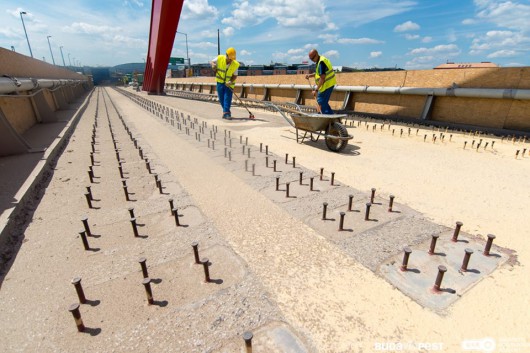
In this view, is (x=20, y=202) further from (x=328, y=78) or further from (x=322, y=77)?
(x=328, y=78)

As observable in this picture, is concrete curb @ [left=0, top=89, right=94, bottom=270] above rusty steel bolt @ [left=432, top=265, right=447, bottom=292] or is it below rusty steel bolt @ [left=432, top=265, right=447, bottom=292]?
below

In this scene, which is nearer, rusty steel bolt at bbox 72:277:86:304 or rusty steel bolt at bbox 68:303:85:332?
rusty steel bolt at bbox 68:303:85:332

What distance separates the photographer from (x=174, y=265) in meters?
2.44

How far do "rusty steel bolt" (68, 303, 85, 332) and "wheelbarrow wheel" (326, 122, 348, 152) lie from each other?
531 cm

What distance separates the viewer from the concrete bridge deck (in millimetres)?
1784

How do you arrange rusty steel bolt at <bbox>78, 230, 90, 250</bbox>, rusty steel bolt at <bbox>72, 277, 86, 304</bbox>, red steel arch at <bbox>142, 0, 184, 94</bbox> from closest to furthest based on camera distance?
rusty steel bolt at <bbox>72, 277, 86, 304</bbox>
rusty steel bolt at <bbox>78, 230, 90, 250</bbox>
red steel arch at <bbox>142, 0, 184, 94</bbox>

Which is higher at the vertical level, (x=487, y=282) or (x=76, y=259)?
(x=487, y=282)

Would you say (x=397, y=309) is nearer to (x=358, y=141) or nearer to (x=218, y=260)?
(x=218, y=260)

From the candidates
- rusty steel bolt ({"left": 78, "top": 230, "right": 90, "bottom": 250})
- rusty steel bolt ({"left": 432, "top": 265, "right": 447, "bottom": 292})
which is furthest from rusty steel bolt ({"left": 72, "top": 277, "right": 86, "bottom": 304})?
rusty steel bolt ({"left": 432, "top": 265, "right": 447, "bottom": 292})

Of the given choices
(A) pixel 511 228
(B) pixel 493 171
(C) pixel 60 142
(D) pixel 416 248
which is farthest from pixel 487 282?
(C) pixel 60 142

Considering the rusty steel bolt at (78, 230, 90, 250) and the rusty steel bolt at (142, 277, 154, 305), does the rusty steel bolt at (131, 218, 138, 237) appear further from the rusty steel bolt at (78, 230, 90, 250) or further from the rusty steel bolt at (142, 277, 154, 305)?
the rusty steel bolt at (142, 277, 154, 305)

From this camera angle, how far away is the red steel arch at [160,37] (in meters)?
19.6

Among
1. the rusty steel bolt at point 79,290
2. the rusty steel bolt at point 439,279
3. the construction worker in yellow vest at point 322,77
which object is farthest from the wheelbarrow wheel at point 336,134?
the rusty steel bolt at point 79,290

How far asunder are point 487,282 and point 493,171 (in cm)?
349
